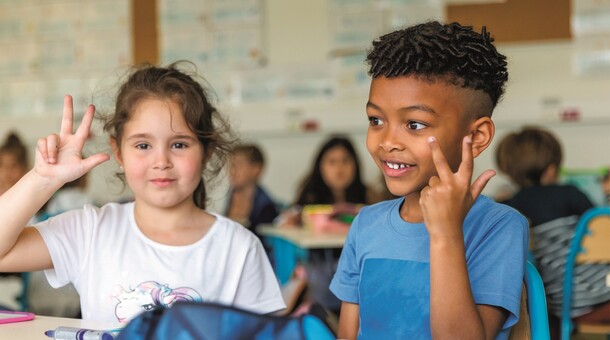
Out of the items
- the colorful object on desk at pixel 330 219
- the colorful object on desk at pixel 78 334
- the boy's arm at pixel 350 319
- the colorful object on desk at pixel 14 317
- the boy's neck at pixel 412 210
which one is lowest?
the colorful object on desk at pixel 330 219

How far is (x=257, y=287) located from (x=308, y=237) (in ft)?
6.02

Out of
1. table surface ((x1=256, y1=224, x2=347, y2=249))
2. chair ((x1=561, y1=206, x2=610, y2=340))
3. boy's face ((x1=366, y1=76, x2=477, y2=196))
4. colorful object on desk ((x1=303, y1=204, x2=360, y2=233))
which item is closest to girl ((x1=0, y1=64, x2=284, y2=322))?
boy's face ((x1=366, y1=76, x2=477, y2=196))

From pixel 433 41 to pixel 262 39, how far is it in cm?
427

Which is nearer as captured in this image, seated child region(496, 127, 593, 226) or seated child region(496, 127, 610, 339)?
seated child region(496, 127, 610, 339)

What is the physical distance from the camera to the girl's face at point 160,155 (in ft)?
5.32

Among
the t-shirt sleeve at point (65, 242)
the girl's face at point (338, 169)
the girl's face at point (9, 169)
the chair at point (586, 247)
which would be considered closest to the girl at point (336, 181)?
the girl's face at point (338, 169)

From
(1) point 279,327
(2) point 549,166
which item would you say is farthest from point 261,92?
(1) point 279,327

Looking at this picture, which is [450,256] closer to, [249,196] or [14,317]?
[14,317]

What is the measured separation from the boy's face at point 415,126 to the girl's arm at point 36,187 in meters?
0.55

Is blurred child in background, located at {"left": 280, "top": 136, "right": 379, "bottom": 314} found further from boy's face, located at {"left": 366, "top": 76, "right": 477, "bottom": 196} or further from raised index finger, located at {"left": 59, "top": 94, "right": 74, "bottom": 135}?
→ boy's face, located at {"left": 366, "top": 76, "right": 477, "bottom": 196}

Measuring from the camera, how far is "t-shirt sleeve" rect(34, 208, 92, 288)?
1534mm

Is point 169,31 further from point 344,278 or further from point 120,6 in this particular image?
point 344,278

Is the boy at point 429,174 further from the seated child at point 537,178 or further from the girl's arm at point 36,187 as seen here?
the seated child at point 537,178

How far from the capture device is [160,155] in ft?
5.32
